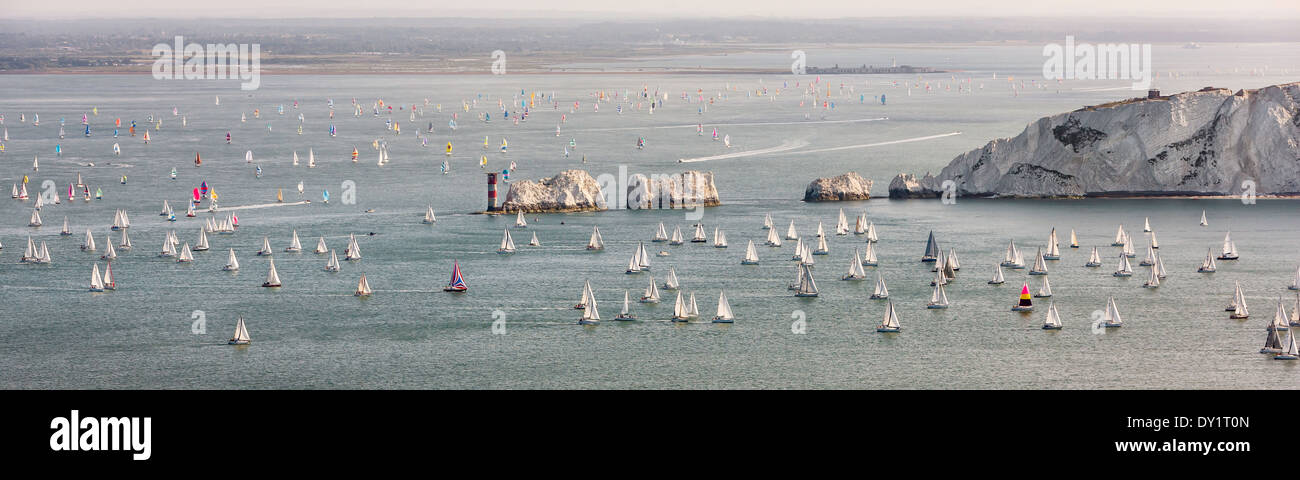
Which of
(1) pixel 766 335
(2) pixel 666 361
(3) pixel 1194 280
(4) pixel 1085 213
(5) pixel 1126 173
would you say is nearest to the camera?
(2) pixel 666 361

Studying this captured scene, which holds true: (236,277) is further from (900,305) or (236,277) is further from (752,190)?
(752,190)

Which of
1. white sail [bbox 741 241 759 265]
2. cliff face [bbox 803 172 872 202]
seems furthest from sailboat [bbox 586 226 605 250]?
cliff face [bbox 803 172 872 202]

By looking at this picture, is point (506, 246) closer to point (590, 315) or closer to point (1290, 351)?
point (590, 315)

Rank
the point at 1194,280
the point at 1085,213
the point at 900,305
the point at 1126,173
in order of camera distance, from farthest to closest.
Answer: the point at 1126,173
the point at 1085,213
the point at 1194,280
the point at 900,305

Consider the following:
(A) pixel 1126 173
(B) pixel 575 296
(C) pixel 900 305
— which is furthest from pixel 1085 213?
(B) pixel 575 296

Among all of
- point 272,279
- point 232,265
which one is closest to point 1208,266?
point 272,279

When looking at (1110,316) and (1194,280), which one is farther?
(1194,280)

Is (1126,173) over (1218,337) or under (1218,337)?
over

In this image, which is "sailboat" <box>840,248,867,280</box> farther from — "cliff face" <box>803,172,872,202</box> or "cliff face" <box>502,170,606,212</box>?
"cliff face" <box>803,172,872,202</box>
